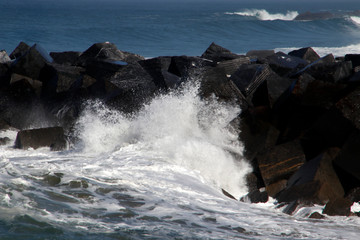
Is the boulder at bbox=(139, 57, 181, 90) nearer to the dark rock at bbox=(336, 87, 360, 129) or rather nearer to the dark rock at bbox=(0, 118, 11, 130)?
the dark rock at bbox=(0, 118, 11, 130)

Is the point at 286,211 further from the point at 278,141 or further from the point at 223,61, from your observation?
the point at 223,61

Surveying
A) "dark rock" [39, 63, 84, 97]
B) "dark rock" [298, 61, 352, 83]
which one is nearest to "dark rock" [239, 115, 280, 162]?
"dark rock" [298, 61, 352, 83]

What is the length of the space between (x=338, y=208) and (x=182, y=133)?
92.1 inches

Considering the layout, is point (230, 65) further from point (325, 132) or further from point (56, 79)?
point (56, 79)

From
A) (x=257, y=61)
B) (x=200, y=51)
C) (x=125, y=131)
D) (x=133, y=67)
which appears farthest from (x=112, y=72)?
(x=200, y=51)

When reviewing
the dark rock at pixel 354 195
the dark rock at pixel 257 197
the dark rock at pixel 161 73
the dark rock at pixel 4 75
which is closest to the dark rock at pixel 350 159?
the dark rock at pixel 354 195

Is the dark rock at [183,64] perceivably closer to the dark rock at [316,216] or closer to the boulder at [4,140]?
the boulder at [4,140]

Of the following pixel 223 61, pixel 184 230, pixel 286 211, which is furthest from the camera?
pixel 223 61

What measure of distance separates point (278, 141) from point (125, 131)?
1996 millimetres

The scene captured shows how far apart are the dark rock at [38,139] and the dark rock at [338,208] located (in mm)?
3298

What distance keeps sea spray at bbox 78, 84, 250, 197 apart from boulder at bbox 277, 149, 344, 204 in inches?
26.0

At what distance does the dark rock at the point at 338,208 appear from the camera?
3787mm

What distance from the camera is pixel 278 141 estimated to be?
5.31m

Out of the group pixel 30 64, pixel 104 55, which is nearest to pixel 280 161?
pixel 30 64
